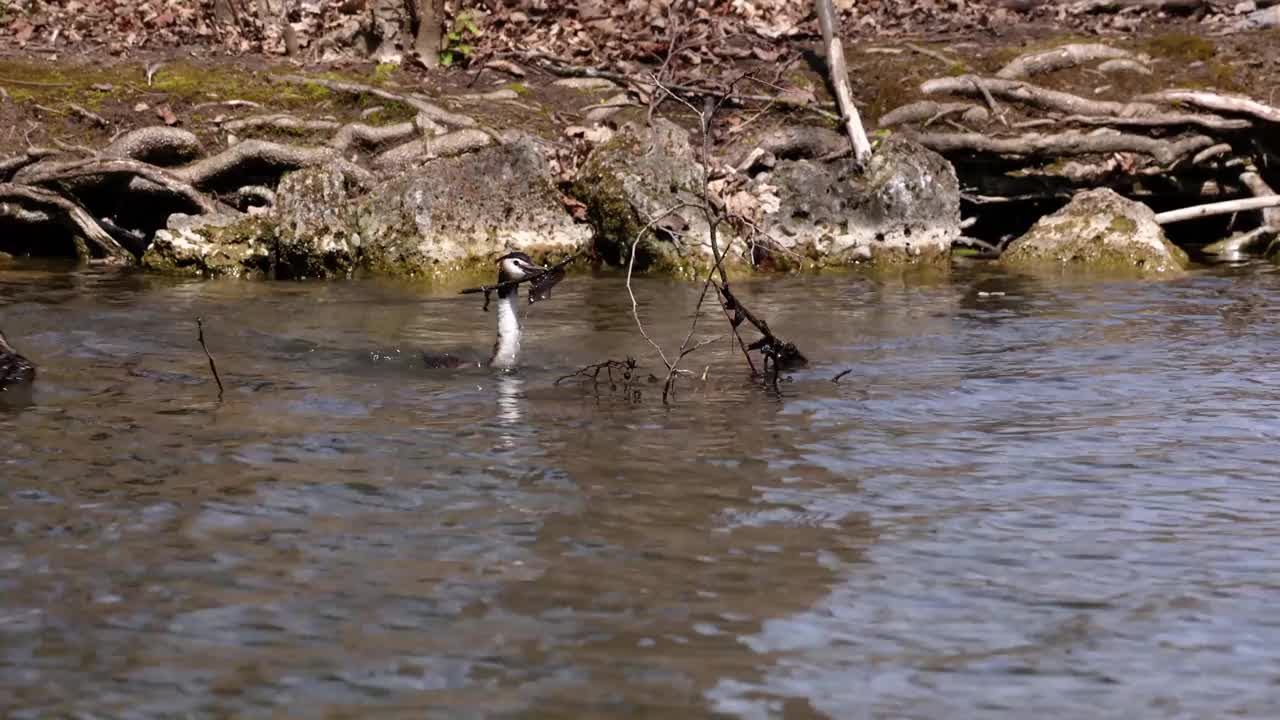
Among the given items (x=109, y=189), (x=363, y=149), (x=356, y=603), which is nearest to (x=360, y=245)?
(x=363, y=149)

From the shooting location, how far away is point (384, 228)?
13562 millimetres

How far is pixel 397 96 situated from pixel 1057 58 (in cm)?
674

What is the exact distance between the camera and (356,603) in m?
4.61

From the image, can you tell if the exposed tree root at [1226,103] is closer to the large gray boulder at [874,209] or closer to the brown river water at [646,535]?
the large gray boulder at [874,209]

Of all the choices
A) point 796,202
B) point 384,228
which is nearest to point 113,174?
point 384,228

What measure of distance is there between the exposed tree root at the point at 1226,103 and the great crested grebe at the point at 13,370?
11.0 metres

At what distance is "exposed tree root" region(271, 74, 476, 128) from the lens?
1485cm

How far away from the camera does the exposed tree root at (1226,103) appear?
14.5 meters

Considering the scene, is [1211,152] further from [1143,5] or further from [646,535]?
[646,535]

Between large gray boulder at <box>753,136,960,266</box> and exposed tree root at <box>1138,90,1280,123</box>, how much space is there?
97.6 inches

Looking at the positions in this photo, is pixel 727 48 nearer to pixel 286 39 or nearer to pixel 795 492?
pixel 286 39

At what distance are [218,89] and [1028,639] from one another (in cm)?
1252

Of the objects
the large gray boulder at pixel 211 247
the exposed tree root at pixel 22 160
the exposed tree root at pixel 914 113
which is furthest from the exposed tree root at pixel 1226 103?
the exposed tree root at pixel 22 160

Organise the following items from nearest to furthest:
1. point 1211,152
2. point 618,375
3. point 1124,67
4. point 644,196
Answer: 1. point 618,375
2. point 644,196
3. point 1211,152
4. point 1124,67
